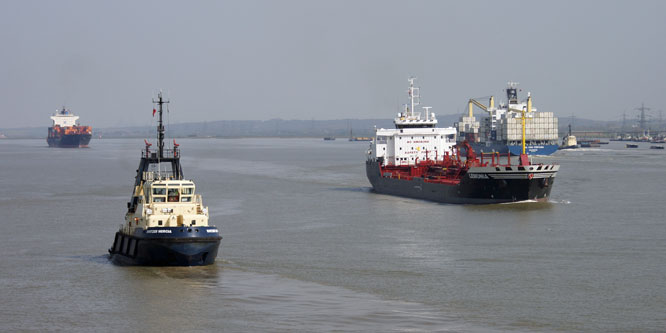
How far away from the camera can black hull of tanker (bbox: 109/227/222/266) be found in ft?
87.6

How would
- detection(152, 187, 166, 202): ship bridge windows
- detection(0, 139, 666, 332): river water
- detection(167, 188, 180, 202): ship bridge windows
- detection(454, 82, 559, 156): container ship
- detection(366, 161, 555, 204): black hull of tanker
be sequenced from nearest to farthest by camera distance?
1. detection(0, 139, 666, 332): river water
2. detection(152, 187, 166, 202): ship bridge windows
3. detection(167, 188, 180, 202): ship bridge windows
4. detection(366, 161, 555, 204): black hull of tanker
5. detection(454, 82, 559, 156): container ship

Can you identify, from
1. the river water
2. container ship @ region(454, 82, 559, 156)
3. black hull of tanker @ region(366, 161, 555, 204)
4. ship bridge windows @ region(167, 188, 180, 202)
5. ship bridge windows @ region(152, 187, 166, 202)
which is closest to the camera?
the river water

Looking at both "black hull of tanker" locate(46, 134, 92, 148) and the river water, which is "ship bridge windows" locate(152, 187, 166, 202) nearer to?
the river water

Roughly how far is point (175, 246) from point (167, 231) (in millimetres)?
539

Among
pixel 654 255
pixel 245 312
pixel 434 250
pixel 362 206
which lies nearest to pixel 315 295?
pixel 245 312

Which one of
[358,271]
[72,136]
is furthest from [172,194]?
[72,136]

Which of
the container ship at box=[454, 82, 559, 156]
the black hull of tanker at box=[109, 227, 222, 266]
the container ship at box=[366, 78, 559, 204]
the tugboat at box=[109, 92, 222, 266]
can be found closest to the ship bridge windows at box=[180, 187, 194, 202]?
the tugboat at box=[109, 92, 222, 266]

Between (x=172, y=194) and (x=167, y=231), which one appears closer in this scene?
(x=167, y=231)

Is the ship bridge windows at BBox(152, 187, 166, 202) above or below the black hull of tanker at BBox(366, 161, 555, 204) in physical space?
above

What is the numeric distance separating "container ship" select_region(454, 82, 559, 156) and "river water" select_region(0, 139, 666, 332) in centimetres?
8606

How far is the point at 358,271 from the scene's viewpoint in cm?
2794

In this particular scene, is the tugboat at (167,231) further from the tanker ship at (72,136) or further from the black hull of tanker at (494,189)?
the tanker ship at (72,136)

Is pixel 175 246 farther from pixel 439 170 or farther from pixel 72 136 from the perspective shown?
pixel 72 136

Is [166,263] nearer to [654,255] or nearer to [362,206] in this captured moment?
[654,255]
